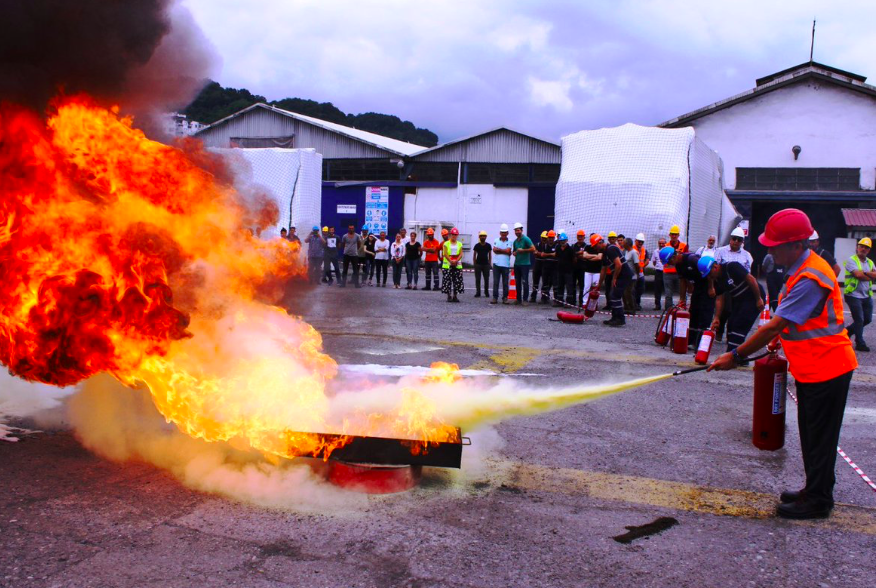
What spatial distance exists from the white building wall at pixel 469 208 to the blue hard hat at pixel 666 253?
52.7 feet

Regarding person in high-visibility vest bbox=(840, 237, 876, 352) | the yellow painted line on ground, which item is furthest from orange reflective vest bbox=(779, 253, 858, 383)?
person in high-visibility vest bbox=(840, 237, 876, 352)

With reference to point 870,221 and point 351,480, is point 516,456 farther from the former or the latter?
point 870,221

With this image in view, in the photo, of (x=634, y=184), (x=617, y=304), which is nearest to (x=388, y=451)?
(x=617, y=304)

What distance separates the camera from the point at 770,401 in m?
4.71

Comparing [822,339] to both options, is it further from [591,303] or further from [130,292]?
[591,303]

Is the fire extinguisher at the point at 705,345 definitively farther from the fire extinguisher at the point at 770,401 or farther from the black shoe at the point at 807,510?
the black shoe at the point at 807,510

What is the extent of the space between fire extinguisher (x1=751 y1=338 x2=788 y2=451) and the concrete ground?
281 millimetres

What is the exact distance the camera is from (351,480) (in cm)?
414

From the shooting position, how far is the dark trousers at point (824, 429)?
13.1 feet

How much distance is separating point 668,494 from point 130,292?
12.3 feet

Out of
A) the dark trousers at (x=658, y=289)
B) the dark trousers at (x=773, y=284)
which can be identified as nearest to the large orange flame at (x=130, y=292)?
the dark trousers at (x=773, y=284)

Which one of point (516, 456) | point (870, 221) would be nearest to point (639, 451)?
point (516, 456)

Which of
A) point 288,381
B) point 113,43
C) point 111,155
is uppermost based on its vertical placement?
point 113,43

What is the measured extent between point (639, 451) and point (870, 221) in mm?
26550
